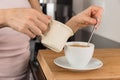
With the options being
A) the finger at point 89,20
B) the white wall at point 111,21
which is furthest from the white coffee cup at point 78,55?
the white wall at point 111,21

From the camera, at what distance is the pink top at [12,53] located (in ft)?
2.54

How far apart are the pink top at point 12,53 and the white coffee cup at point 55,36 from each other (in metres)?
0.22

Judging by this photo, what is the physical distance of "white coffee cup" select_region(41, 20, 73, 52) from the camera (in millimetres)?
588

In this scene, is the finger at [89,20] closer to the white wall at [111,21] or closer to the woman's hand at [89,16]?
the woman's hand at [89,16]

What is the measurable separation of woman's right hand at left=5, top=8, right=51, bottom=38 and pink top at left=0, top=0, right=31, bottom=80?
0.21 m

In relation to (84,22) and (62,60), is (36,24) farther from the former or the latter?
(84,22)

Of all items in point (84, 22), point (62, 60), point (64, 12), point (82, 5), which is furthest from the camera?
point (82, 5)

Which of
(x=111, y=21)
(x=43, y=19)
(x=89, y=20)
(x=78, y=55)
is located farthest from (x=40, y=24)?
(x=111, y=21)

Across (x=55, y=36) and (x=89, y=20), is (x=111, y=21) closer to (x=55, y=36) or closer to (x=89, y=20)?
(x=89, y=20)

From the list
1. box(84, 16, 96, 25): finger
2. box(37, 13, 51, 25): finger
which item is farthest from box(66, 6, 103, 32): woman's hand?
box(37, 13, 51, 25): finger

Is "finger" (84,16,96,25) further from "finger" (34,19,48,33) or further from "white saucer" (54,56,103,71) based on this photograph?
"finger" (34,19,48,33)

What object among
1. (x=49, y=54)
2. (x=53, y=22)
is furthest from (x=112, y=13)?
(x=53, y=22)

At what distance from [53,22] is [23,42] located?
0.25 metres

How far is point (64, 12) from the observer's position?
4.78 feet
